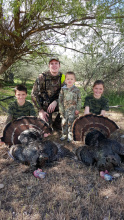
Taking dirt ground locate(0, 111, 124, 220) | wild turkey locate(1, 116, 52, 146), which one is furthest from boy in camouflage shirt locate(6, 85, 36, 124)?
dirt ground locate(0, 111, 124, 220)

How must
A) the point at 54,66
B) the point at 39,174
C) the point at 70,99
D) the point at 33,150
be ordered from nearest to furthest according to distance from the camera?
the point at 39,174
the point at 33,150
the point at 70,99
the point at 54,66

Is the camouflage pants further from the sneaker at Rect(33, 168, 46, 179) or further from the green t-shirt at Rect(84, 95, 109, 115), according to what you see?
the sneaker at Rect(33, 168, 46, 179)

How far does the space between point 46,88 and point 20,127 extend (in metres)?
2.08

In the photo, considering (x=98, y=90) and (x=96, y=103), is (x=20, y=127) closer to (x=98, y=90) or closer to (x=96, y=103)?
(x=96, y=103)

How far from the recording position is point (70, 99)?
4.57 meters

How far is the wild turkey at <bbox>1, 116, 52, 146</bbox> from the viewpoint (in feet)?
11.8

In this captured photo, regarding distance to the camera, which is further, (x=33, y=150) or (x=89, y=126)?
(x=89, y=126)

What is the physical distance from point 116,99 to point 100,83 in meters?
6.76

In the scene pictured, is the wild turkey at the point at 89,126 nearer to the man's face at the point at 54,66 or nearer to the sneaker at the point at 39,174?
the sneaker at the point at 39,174

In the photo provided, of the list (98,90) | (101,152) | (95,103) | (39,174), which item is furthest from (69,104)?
(39,174)

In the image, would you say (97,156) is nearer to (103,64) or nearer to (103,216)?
(103,216)

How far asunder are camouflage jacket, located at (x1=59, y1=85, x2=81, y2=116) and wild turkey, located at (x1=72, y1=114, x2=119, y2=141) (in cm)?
97

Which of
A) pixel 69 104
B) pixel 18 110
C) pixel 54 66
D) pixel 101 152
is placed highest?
pixel 54 66

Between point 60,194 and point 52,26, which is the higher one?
point 52,26
